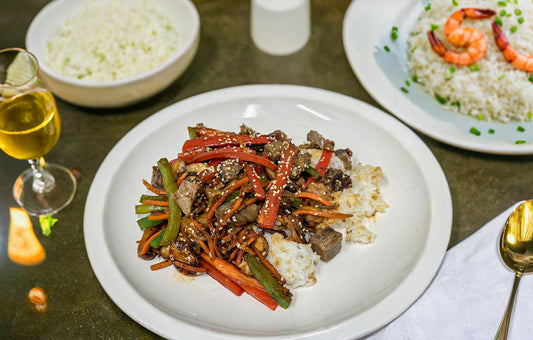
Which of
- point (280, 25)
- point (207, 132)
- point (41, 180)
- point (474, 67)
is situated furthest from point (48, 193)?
point (474, 67)

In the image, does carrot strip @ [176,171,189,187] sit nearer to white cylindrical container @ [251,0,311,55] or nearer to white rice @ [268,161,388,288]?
white rice @ [268,161,388,288]

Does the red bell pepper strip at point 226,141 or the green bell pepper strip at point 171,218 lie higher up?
the red bell pepper strip at point 226,141

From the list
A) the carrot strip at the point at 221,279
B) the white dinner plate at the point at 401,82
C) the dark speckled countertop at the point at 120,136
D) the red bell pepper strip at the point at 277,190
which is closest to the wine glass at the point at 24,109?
the dark speckled countertop at the point at 120,136

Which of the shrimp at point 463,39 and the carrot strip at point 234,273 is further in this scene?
the shrimp at point 463,39

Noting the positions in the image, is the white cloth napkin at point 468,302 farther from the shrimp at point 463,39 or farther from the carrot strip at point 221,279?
the shrimp at point 463,39

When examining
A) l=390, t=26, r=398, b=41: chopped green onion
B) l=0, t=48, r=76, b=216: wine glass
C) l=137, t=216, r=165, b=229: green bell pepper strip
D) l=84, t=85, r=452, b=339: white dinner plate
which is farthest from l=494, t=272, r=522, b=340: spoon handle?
l=0, t=48, r=76, b=216: wine glass

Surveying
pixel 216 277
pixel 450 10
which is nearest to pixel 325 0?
pixel 450 10

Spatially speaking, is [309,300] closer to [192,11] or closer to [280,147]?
[280,147]
